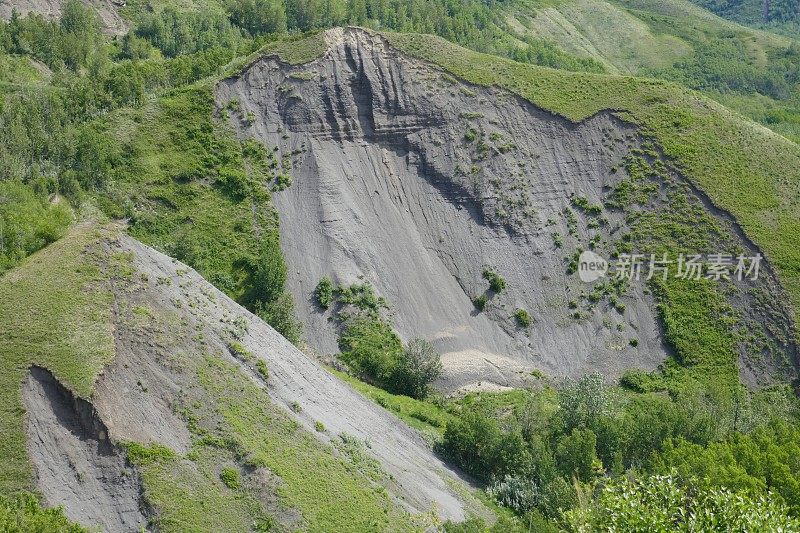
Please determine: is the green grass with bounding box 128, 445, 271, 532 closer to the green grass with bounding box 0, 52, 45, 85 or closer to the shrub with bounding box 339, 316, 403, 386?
the shrub with bounding box 339, 316, 403, 386

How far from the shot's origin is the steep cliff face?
5903 cm

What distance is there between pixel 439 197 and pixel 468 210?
2.60 metres

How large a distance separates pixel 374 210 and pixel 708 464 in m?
33.6

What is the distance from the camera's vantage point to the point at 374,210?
64.2 metres

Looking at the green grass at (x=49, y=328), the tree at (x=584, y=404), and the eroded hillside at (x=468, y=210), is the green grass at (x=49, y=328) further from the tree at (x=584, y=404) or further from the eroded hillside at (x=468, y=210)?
the tree at (x=584, y=404)

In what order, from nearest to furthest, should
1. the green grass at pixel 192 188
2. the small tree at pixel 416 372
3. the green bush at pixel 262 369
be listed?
the green bush at pixel 262 369 < the small tree at pixel 416 372 < the green grass at pixel 192 188

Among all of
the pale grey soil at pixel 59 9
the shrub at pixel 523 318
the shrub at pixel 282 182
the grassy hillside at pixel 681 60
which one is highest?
the grassy hillside at pixel 681 60

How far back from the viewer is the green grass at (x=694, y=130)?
A: 65.2 meters

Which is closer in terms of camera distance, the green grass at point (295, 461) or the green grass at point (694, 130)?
the green grass at point (295, 461)

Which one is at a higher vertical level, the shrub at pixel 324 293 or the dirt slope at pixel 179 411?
the shrub at pixel 324 293

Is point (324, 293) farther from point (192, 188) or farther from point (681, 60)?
point (681, 60)

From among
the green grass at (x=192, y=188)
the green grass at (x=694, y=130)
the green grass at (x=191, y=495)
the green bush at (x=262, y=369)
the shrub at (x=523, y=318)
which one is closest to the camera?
the green grass at (x=191, y=495)

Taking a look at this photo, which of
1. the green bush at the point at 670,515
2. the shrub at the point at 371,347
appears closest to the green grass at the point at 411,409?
the shrub at the point at 371,347

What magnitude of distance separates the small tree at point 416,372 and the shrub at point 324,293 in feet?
23.6
